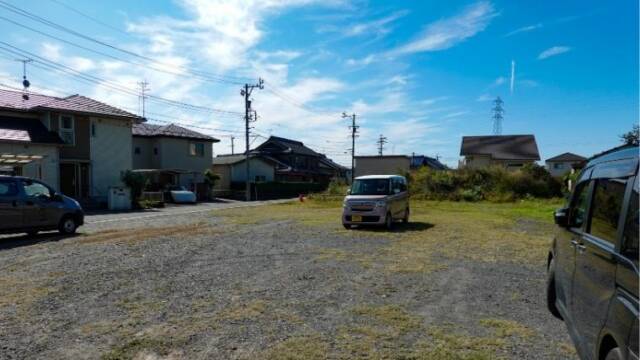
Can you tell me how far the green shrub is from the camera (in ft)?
101

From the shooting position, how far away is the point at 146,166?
123 ft

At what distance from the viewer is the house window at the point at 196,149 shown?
1534 inches

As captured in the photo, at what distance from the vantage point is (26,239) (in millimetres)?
11438

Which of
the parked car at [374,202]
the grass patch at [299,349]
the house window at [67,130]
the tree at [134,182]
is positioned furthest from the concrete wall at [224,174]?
the grass patch at [299,349]

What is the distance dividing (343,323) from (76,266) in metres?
5.33

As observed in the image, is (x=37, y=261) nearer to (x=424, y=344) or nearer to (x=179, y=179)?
(x=424, y=344)

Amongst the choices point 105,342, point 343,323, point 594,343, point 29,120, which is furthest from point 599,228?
point 29,120

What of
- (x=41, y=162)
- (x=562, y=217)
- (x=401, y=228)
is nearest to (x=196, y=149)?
(x=41, y=162)

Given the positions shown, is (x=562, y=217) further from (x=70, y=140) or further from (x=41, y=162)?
(x=70, y=140)

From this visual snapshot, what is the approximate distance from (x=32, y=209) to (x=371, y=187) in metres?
9.33

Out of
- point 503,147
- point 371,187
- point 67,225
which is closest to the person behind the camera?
point 67,225

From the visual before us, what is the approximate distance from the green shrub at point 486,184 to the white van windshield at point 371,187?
57.4 ft

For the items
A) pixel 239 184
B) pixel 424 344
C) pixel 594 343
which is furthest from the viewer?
pixel 239 184

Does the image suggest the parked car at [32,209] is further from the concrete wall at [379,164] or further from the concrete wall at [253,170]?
the concrete wall at [253,170]
